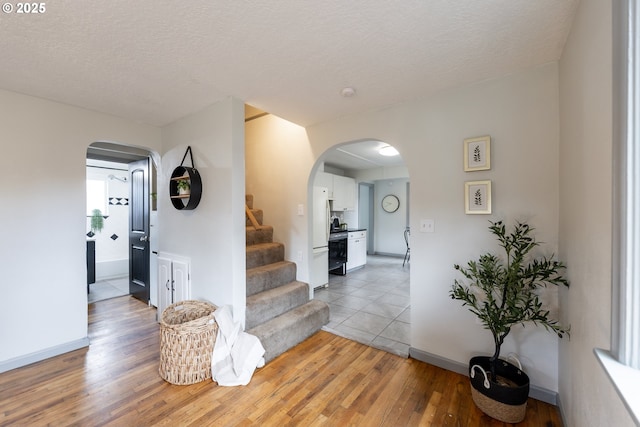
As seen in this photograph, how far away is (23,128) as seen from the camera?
2250 millimetres

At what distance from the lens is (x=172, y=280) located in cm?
289

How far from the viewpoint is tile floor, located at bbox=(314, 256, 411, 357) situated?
2.77 metres

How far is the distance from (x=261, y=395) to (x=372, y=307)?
6.87 ft

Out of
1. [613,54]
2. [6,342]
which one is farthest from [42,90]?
[613,54]

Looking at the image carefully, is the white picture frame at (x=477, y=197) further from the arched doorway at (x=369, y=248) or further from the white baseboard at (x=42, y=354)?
the white baseboard at (x=42, y=354)

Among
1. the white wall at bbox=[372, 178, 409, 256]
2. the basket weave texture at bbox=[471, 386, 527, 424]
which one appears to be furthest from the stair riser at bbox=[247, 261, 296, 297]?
the white wall at bbox=[372, 178, 409, 256]

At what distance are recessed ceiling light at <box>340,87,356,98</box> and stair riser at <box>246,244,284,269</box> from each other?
192 centimetres

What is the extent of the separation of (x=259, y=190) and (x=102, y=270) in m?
3.84

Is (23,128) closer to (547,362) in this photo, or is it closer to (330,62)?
(330,62)

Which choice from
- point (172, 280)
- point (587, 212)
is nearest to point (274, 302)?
point (172, 280)

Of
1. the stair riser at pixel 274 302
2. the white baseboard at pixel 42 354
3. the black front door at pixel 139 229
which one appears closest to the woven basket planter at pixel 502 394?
the stair riser at pixel 274 302

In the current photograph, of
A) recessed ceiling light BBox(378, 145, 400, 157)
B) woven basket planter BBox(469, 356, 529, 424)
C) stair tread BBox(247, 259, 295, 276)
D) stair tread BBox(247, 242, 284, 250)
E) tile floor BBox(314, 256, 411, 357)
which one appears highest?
recessed ceiling light BBox(378, 145, 400, 157)

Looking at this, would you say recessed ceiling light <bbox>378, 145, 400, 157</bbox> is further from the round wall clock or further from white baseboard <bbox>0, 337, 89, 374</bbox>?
white baseboard <bbox>0, 337, 89, 374</bbox>

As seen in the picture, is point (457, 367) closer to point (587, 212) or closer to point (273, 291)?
point (587, 212)
